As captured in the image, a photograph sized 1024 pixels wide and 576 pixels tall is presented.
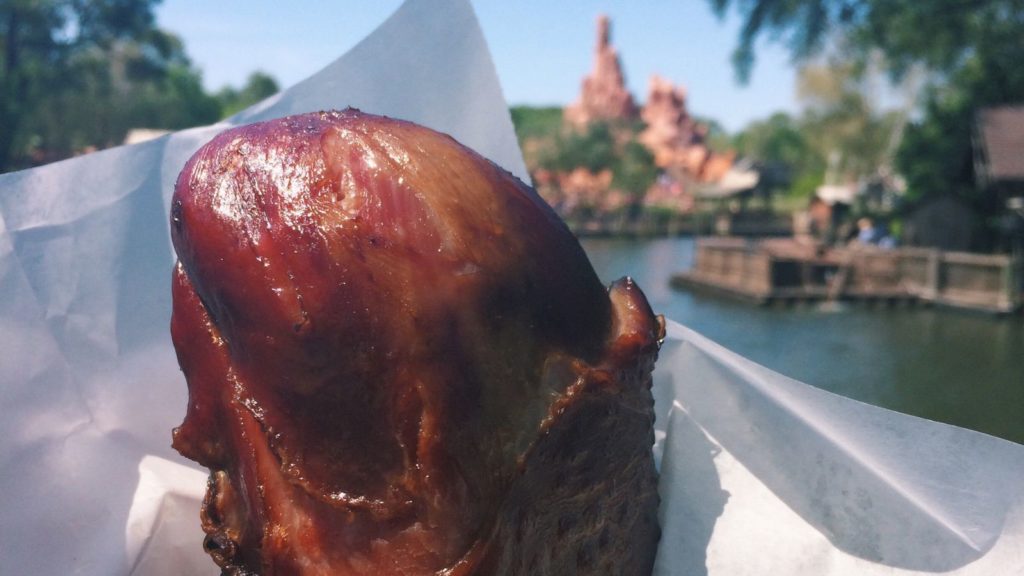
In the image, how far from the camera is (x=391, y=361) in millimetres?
1845

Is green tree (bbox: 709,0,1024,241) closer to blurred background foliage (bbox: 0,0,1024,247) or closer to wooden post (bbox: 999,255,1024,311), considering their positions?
blurred background foliage (bbox: 0,0,1024,247)

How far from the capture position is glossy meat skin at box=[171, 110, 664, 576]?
184cm

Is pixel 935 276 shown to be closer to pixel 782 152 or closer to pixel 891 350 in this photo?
pixel 891 350

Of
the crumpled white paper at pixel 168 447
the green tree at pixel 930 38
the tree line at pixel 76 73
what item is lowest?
the crumpled white paper at pixel 168 447

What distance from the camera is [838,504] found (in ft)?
7.91

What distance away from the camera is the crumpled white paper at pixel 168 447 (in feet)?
7.52

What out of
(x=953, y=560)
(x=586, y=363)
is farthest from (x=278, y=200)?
(x=953, y=560)

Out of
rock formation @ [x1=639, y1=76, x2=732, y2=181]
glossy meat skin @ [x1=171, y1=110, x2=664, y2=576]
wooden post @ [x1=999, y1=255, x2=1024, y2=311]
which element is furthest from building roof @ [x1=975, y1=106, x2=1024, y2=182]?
rock formation @ [x1=639, y1=76, x2=732, y2=181]

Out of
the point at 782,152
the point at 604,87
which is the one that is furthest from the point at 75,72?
the point at 782,152

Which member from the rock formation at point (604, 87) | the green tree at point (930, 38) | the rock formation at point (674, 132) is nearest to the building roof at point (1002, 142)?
the green tree at point (930, 38)

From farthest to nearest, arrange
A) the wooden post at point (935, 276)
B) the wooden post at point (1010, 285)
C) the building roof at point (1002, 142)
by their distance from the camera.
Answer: the building roof at point (1002, 142) → the wooden post at point (935, 276) → the wooden post at point (1010, 285)

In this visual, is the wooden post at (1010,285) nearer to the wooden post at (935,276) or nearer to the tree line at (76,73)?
the wooden post at (935,276)

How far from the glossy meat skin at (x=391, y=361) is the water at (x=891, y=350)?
2653 millimetres

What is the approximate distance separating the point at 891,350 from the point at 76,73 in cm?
3513
